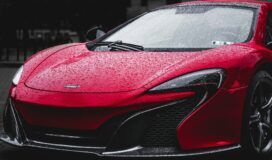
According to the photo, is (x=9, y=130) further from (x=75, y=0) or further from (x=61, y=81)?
(x=75, y=0)

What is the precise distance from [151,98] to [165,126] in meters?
0.20

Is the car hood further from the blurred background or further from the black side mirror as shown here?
the blurred background

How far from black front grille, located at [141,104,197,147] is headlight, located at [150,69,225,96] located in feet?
0.44

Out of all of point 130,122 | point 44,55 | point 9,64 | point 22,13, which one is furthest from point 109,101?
point 22,13

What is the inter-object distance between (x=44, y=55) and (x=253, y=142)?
1819mm

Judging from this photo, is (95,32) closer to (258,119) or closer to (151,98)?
(258,119)

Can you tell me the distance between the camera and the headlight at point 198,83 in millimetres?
3711

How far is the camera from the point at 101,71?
4102 millimetres

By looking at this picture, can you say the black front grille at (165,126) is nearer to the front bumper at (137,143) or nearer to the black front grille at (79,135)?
the front bumper at (137,143)

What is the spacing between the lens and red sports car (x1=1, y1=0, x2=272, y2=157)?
364 cm

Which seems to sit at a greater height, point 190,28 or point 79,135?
point 190,28

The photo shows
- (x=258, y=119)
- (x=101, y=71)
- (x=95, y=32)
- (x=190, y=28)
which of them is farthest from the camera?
(x=95, y=32)

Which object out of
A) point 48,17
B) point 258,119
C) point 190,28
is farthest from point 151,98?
point 48,17

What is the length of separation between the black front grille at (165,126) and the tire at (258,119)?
1.94 ft
